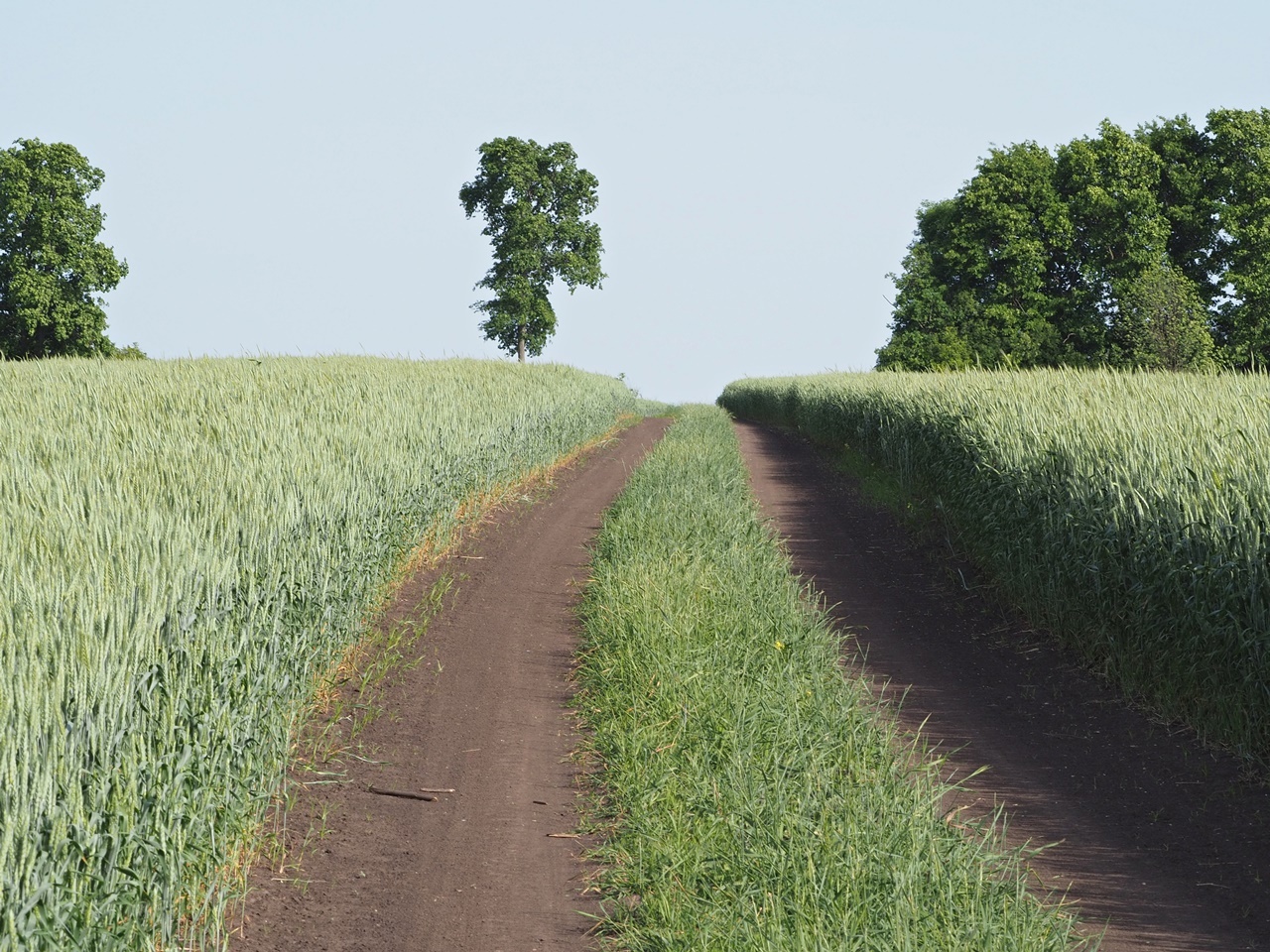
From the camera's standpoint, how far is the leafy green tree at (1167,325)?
132 ft

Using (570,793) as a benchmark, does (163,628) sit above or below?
above

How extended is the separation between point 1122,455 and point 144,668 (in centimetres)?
854

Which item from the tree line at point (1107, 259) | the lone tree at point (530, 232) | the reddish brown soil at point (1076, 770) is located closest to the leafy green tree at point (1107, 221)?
the tree line at point (1107, 259)

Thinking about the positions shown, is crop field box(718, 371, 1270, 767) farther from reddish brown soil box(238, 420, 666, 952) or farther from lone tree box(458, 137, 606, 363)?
lone tree box(458, 137, 606, 363)

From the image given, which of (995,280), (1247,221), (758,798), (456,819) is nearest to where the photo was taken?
(758,798)

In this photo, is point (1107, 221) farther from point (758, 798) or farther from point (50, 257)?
point (758, 798)

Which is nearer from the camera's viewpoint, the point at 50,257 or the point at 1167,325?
the point at 1167,325

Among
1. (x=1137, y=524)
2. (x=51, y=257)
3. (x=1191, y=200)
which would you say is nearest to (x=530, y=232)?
(x=51, y=257)

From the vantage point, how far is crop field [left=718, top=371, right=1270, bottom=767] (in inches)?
302

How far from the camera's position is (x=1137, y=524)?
29.9 ft

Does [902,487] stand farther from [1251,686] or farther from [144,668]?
[144,668]

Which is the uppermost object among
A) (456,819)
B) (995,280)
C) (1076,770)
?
(995,280)

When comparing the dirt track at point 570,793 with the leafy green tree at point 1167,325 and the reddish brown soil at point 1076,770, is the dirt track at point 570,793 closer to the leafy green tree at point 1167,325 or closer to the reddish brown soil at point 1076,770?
the reddish brown soil at point 1076,770

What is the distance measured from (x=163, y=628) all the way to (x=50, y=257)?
45.3m
